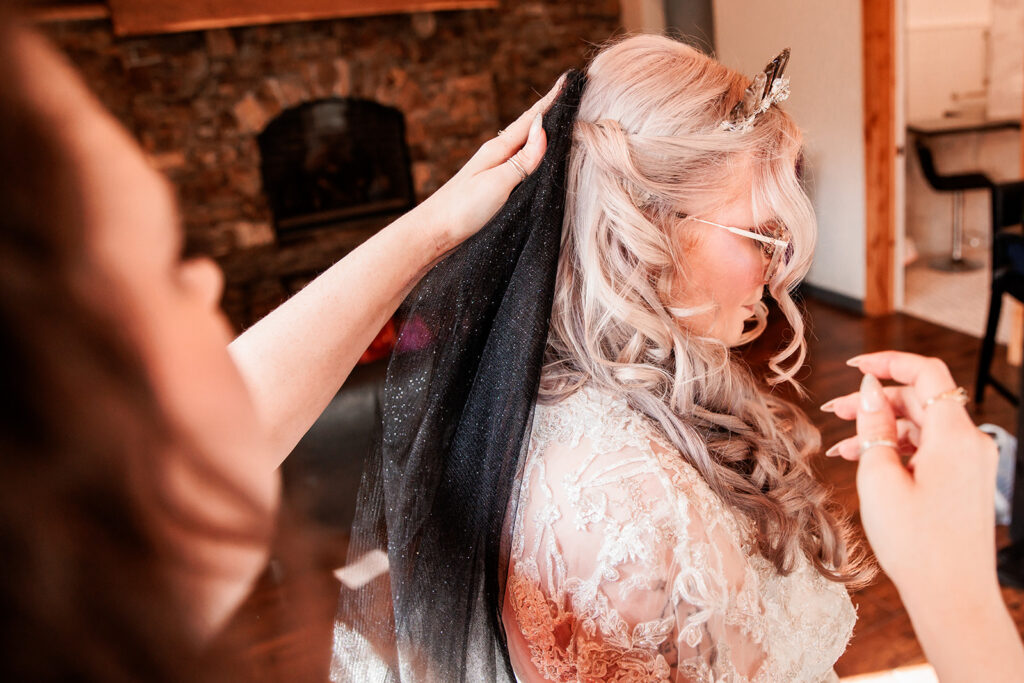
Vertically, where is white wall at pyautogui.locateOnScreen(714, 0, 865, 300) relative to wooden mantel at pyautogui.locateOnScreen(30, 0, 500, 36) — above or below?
below

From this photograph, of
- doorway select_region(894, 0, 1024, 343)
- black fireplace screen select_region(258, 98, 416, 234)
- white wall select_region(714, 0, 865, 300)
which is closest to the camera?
white wall select_region(714, 0, 865, 300)

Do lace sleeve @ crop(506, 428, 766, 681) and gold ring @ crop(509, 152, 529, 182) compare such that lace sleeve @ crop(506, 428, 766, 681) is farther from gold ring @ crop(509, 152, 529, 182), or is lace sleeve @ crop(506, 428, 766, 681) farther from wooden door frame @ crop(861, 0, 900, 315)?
wooden door frame @ crop(861, 0, 900, 315)

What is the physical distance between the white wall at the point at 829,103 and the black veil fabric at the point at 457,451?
389cm

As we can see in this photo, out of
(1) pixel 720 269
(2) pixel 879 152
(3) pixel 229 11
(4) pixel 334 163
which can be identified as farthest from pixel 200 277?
(4) pixel 334 163

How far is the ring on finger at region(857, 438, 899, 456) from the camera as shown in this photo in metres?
0.75

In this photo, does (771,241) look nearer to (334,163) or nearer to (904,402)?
(904,402)

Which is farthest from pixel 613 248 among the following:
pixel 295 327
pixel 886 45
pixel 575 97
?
pixel 886 45

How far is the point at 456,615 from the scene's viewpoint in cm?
98

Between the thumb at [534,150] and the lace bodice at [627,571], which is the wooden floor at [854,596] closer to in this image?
the lace bodice at [627,571]

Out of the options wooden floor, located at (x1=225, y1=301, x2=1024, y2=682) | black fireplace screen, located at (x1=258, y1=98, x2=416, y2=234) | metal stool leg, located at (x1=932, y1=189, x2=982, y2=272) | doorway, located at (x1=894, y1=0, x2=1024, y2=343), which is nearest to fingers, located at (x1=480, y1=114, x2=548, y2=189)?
wooden floor, located at (x1=225, y1=301, x2=1024, y2=682)

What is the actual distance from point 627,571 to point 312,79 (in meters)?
5.36

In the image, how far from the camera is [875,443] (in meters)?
0.75

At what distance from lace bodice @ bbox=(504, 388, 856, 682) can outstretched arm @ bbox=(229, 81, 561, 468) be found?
0.93ft

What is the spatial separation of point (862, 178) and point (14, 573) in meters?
5.05
